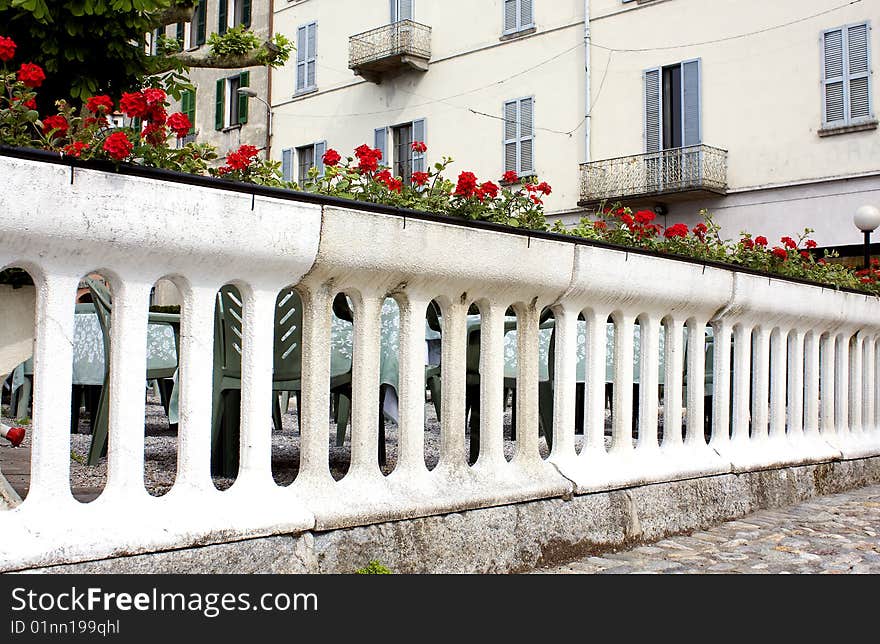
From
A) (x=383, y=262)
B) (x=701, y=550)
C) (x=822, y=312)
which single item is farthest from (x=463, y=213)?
(x=822, y=312)

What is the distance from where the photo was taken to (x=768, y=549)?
415cm

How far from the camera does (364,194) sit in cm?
362

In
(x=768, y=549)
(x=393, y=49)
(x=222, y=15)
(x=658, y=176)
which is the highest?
(x=222, y=15)

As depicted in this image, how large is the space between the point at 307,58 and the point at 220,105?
377 centimetres

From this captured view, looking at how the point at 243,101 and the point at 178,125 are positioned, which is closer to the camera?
the point at 178,125

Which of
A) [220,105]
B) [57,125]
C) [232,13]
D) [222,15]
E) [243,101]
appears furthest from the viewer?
[220,105]

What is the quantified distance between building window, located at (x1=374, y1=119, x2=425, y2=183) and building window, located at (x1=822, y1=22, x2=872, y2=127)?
373 inches

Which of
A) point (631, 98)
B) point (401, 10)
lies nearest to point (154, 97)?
point (631, 98)

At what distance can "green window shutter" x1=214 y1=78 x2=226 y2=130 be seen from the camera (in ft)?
A: 98.3

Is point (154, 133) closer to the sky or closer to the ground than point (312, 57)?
closer to the ground

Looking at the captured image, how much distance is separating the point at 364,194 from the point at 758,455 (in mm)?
2540

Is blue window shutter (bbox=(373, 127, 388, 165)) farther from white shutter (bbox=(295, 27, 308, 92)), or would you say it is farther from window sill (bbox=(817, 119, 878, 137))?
window sill (bbox=(817, 119, 878, 137))

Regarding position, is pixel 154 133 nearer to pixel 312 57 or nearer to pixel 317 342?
pixel 317 342
